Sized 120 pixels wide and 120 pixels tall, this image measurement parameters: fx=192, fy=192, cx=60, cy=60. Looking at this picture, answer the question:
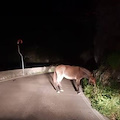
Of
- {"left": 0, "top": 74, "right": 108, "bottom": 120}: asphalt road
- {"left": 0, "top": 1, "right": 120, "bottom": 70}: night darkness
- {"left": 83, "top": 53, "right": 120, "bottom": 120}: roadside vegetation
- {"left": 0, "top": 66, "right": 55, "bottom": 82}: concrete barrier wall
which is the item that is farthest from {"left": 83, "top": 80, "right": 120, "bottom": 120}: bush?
{"left": 0, "top": 1, "right": 120, "bottom": 70}: night darkness

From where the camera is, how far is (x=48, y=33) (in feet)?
77.2

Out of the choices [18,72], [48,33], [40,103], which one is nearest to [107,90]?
[40,103]

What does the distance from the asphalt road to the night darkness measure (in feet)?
28.6

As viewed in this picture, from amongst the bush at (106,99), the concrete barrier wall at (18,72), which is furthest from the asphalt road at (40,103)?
the concrete barrier wall at (18,72)

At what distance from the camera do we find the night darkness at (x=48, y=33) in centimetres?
2028

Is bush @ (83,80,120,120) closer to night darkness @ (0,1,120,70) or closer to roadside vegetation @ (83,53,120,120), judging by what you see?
roadside vegetation @ (83,53,120,120)

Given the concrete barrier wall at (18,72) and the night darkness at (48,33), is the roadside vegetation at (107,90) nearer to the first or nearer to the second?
the concrete barrier wall at (18,72)

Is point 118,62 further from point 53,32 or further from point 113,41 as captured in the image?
point 53,32

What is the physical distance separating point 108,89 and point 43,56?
13047 mm

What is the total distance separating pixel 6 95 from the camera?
8.25 m

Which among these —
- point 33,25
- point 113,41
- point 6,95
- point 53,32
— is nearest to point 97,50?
point 113,41

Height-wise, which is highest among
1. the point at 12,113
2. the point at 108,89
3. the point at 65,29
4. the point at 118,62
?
the point at 65,29

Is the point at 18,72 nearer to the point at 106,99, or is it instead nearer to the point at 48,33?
the point at 106,99

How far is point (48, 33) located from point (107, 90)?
16.7 metres
